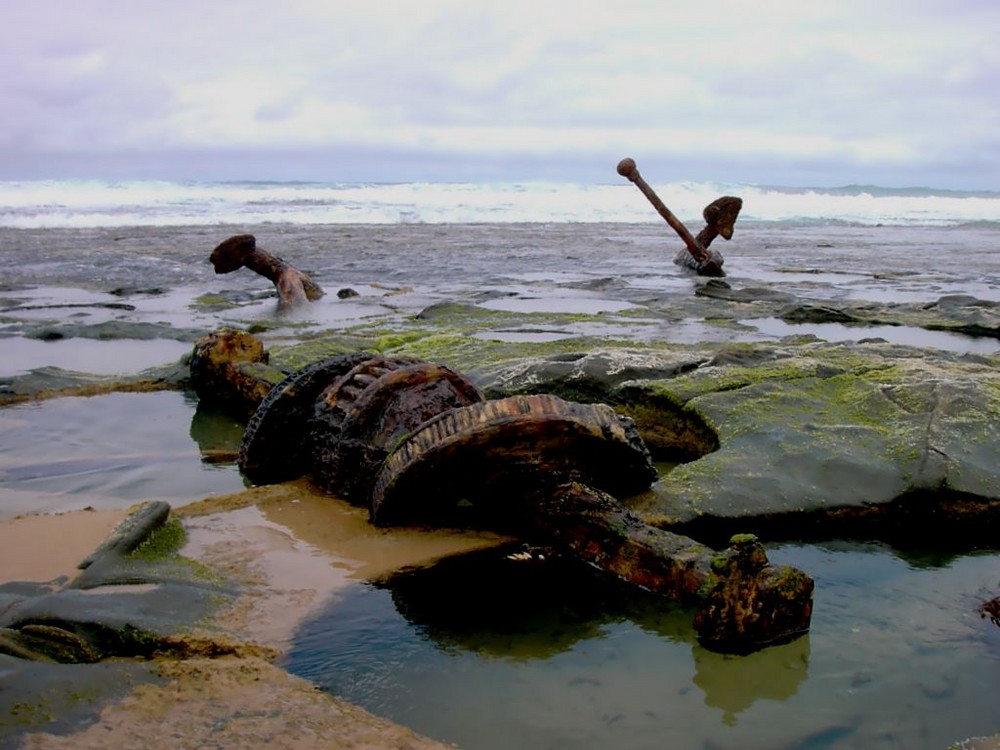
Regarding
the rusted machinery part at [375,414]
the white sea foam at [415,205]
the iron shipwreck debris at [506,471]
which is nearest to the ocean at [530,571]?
the iron shipwreck debris at [506,471]

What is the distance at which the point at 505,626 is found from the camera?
266 cm

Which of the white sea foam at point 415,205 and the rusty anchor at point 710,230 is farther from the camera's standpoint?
the white sea foam at point 415,205

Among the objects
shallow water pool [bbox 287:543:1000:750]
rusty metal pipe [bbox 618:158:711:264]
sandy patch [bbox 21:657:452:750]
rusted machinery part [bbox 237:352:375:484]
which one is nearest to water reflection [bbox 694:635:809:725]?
shallow water pool [bbox 287:543:1000:750]

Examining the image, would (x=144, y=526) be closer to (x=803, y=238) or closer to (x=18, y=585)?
(x=18, y=585)

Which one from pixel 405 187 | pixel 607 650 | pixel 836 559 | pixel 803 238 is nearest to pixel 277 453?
pixel 607 650

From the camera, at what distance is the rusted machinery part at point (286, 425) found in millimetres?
3986

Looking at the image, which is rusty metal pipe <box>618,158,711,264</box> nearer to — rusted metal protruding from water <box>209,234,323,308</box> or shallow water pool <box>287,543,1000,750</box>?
rusted metal protruding from water <box>209,234,323,308</box>

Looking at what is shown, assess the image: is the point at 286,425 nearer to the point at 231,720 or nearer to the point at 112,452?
the point at 112,452

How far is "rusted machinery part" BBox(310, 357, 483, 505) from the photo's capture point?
3.50 m

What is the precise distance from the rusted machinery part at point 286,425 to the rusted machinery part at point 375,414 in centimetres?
25

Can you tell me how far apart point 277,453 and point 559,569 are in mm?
1584

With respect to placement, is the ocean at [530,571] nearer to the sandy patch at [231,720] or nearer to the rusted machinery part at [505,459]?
the sandy patch at [231,720]

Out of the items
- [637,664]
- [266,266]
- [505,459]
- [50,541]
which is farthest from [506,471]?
[266,266]

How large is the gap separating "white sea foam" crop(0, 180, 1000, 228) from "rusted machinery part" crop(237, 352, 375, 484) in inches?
1039
